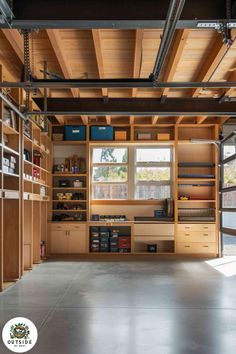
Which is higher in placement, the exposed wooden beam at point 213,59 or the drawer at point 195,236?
the exposed wooden beam at point 213,59

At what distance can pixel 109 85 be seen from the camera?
475 centimetres

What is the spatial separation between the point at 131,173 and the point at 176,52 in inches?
202

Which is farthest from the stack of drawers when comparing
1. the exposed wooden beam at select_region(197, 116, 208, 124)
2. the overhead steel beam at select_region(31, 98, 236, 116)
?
the overhead steel beam at select_region(31, 98, 236, 116)

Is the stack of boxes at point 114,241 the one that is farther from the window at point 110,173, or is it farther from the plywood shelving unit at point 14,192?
the plywood shelving unit at point 14,192

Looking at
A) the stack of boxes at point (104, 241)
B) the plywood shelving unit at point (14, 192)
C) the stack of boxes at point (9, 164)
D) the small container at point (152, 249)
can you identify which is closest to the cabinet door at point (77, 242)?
the stack of boxes at point (104, 241)

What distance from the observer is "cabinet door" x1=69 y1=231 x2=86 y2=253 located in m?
9.26

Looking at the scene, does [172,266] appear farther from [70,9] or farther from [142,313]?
[70,9]

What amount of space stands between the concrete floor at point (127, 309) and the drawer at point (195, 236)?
1882 millimetres

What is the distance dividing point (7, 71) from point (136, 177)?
15.6 feet

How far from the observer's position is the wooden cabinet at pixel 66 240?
30.3 ft

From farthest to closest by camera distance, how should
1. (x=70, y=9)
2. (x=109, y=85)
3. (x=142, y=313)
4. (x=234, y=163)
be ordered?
(x=234, y=163), (x=109, y=85), (x=142, y=313), (x=70, y=9)

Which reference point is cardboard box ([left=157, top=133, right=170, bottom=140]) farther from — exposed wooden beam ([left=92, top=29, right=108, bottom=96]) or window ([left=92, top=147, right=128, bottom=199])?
exposed wooden beam ([left=92, top=29, right=108, bottom=96])

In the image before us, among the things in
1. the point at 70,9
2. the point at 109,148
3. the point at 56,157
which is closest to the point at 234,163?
the point at 109,148

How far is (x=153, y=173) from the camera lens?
32.8 ft
